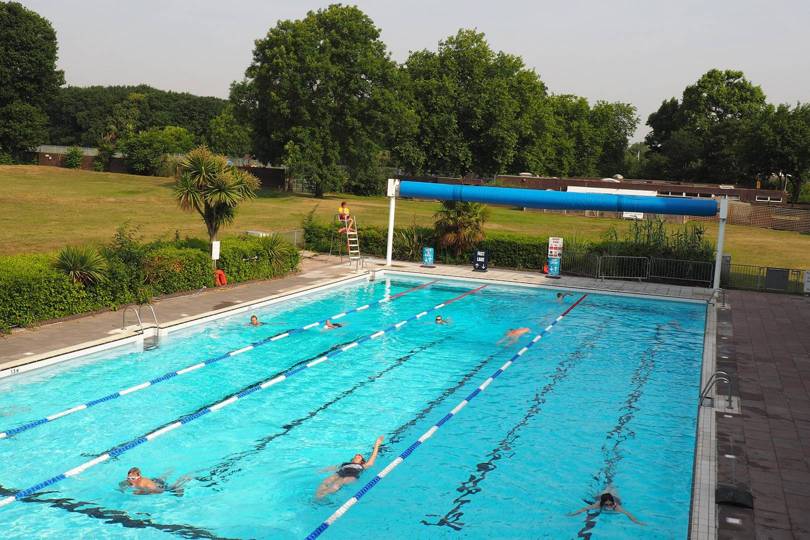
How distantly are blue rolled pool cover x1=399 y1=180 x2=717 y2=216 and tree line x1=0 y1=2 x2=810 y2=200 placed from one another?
29205 millimetres

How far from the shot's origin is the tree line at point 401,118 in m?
61.4

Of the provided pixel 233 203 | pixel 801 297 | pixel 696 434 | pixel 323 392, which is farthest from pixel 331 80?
pixel 696 434

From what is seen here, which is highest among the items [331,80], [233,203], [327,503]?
[331,80]

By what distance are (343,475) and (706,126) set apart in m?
97.4

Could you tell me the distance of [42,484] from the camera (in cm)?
1122

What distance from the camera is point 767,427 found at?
13.9m

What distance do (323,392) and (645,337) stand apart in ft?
37.5

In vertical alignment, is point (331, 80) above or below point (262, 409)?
above

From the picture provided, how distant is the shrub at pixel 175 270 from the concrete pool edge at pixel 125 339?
91.5 inches

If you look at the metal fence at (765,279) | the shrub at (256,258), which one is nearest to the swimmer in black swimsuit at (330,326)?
the shrub at (256,258)

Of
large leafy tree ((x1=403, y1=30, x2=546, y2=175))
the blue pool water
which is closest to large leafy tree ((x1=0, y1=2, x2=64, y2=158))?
large leafy tree ((x1=403, y1=30, x2=546, y2=175))

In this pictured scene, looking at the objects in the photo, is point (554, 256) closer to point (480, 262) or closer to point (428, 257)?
point (480, 262)

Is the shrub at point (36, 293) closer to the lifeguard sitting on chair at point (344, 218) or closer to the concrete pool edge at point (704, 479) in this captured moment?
the lifeguard sitting on chair at point (344, 218)

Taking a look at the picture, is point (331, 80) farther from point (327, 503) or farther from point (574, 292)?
point (327, 503)
